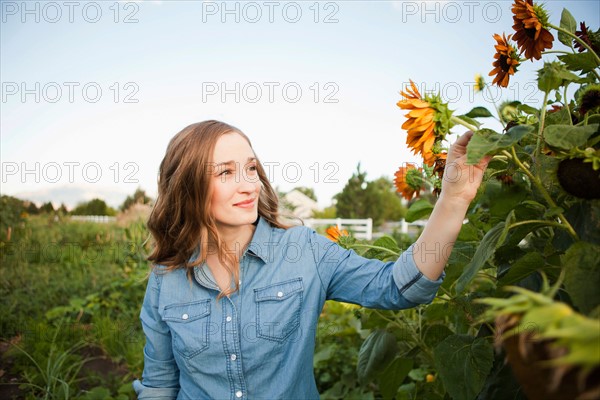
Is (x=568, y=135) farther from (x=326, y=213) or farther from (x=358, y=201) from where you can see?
(x=326, y=213)

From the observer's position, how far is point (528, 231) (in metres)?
0.92

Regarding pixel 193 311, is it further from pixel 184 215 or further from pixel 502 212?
pixel 502 212

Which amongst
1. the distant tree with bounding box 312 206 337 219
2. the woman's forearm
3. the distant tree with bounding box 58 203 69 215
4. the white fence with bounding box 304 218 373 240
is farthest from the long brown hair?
→ the distant tree with bounding box 312 206 337 219

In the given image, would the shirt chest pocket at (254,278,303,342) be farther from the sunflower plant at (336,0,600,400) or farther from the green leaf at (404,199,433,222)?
the green leaf at (404,199,433,222)

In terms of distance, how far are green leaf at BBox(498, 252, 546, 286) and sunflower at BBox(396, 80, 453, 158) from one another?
25 centimetres

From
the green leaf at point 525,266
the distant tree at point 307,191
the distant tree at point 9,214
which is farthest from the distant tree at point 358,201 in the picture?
the green leaf at point 525,266

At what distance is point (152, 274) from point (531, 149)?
1.26 metres

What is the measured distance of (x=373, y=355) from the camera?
5.18 ft

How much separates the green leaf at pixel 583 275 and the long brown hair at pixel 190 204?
3.39 feet

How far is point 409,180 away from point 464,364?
60 centimetres

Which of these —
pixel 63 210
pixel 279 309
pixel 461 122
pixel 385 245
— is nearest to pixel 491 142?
pixel 461 122

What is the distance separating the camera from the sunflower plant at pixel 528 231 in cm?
36

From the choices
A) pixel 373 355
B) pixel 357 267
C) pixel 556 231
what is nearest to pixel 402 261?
pixel 357 267

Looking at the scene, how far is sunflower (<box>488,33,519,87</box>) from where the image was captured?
111 centimetres
